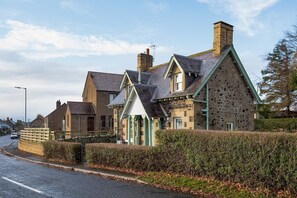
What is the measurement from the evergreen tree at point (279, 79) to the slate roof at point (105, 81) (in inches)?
981

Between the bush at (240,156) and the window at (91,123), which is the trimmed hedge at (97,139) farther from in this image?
the bush at (240,156)

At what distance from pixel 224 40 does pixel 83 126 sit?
31.8m

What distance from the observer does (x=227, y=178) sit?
11.6 metres

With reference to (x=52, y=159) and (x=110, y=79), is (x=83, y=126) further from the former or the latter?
(x=52, y=159)

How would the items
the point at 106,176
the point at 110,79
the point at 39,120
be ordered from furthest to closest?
the point at 39,120, the point at 110,79, the point at 106,176

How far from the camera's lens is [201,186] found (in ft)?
38.0

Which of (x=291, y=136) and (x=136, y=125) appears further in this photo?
(x=136, y=125)

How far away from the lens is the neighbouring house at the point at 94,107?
49.7m

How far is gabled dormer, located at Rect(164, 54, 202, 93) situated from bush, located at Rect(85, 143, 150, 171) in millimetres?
8149

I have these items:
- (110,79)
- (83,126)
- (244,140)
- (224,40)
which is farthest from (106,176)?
(110,79)

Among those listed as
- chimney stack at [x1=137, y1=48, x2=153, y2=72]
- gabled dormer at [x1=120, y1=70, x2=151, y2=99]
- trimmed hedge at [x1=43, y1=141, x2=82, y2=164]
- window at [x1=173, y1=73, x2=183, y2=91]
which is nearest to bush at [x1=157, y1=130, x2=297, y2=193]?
trimmed hedge at [x1=43, y1=141, x2=82, y2=164]

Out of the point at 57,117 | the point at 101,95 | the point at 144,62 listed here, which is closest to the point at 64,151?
the point at 144,62

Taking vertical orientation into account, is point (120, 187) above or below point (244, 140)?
below

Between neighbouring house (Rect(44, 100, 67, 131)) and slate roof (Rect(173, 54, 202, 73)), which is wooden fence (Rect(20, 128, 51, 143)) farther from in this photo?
neighbouring house (Rect(44, 100, 67, 131))
